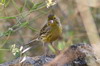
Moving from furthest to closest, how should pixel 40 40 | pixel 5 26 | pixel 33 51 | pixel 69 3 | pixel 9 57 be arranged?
1. pixel 69 3
2. pixel 33 51
3. pixel 5 26
4. pixel 9 57
5. pixel 40 40

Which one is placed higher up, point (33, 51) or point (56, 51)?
point (56, 51)

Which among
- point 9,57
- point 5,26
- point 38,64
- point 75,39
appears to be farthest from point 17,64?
point 75,39

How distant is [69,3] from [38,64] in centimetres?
375

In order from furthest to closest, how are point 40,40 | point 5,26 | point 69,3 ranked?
point 69,3 → point 5,26 → point 40,40

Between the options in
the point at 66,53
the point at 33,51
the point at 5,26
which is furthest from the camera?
the point at 33,51

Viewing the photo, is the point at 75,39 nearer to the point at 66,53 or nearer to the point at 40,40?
the point at 40,40

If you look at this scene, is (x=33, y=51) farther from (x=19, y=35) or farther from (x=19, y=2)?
(x=19, y=2)

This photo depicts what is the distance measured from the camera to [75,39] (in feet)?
21.5

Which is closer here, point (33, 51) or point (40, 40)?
point (40, 40)

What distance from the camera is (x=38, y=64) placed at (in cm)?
360

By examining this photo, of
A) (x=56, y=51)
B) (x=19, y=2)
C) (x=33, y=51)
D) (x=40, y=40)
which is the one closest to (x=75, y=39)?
(x=33, y=51)

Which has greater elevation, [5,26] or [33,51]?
[5,26]

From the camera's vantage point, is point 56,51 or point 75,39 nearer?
point 56,51

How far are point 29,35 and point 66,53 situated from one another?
3125 mm
